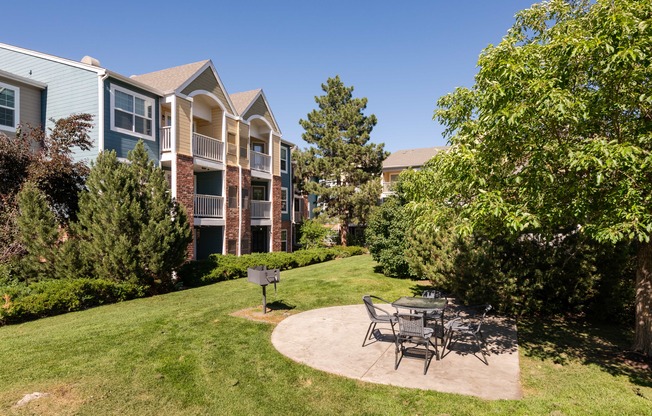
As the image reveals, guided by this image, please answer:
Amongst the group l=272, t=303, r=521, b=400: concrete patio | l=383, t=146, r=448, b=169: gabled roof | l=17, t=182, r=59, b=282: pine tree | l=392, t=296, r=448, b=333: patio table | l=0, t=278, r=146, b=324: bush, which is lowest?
l=272, t=303, r=521, b=400: concrete patio

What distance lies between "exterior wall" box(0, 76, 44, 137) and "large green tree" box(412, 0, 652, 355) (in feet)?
56.2

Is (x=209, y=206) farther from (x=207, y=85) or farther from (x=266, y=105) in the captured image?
(x=266, y=105)

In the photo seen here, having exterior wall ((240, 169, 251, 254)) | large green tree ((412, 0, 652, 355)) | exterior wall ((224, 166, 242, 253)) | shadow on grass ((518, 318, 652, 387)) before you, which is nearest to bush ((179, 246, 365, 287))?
exterior wall ((224, 166, 242, 253))

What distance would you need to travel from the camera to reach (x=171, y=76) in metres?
19.7

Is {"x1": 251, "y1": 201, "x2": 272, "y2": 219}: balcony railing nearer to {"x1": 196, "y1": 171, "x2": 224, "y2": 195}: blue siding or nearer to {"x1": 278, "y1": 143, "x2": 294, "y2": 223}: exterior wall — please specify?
{"x1": 196, "y1": 171, "x2": 224, "y2": 195}: blue siding

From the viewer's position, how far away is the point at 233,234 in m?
21.1

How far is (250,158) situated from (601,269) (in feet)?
62.6

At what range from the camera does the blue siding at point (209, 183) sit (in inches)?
824

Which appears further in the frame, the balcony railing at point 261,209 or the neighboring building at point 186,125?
the balcony railing at point 261,209

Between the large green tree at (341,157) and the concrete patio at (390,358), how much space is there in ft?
71.6

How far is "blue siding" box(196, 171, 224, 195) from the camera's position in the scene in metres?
20.9

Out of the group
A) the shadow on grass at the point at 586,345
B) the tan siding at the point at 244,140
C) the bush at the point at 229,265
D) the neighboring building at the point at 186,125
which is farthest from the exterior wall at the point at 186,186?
the shadow on grass at the point at 586,345

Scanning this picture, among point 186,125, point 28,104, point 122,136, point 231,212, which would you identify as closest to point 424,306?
point 122,136

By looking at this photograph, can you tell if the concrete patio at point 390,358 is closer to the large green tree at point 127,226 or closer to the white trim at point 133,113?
the large green tree at point 127,226
